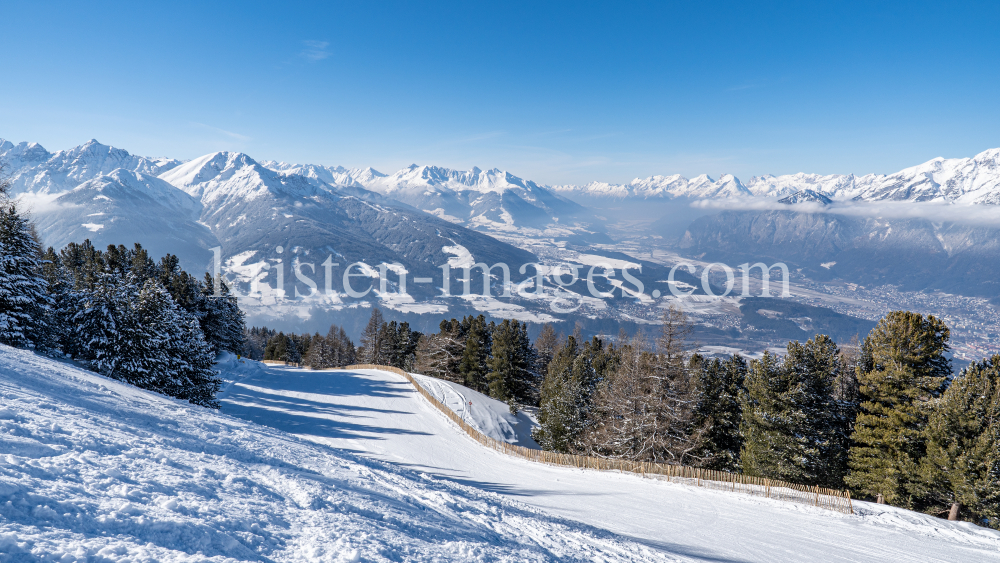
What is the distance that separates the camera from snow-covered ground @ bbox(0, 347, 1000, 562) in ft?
20.3

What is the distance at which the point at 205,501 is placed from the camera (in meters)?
7.77

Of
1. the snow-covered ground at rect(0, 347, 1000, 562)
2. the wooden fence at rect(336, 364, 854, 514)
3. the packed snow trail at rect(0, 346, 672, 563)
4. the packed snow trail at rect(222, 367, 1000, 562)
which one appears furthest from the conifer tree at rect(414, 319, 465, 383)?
the packed snow trail at rect(0, 346, 672, 563)

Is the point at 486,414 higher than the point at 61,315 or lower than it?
lower

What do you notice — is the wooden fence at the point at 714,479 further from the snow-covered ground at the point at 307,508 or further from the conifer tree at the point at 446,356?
the conifer tree at the point at 446,356

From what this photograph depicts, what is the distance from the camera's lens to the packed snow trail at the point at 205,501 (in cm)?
586

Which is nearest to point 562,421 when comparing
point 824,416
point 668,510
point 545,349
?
point 668,510

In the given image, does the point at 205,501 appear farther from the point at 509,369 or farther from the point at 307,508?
the point at 509,369

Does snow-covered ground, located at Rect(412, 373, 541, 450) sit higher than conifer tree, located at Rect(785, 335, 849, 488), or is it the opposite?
conifer tree, located at Rect(785, 335, 849, 488)

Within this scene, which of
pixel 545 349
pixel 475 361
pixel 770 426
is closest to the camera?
pixel 770 426

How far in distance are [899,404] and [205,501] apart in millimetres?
31665

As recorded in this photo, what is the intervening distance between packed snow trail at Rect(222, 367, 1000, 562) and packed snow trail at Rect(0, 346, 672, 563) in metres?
4.61

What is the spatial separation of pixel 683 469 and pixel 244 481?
22198mm

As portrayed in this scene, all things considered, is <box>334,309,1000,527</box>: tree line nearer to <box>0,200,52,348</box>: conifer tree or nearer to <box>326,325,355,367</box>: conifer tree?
<box>0,200,52,348</box>: conifer tree

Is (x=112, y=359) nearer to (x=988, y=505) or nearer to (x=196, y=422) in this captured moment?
(x=196, y=422)
